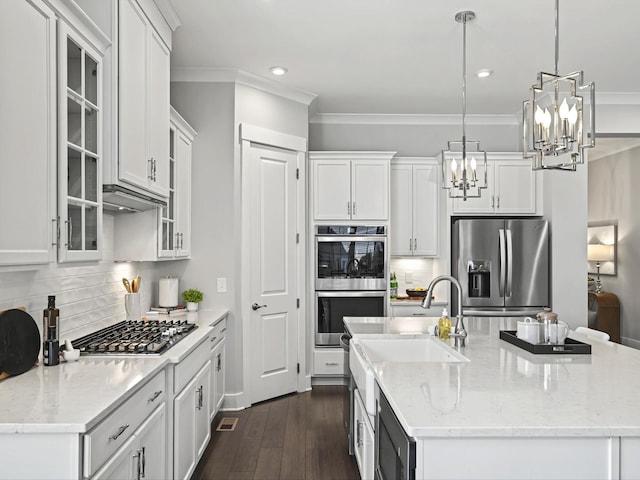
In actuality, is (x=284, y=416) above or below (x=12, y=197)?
below

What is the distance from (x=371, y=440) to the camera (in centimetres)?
235

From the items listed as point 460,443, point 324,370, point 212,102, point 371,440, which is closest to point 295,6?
point 212,102

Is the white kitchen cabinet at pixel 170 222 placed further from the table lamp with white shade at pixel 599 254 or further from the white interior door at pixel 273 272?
the table lamp with white shade at pixel 599 254

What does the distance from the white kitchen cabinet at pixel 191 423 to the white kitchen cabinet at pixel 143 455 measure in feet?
0.44

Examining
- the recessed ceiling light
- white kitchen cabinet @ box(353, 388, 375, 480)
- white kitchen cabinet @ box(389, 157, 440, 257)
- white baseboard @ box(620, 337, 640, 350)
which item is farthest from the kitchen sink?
white baseboard @ box(620, 337, 640, 350)

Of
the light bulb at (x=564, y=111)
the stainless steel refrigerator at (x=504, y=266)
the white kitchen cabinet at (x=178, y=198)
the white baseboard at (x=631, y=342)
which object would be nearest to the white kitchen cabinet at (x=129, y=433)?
the white kitchen cabinet at (x=178, y=198)

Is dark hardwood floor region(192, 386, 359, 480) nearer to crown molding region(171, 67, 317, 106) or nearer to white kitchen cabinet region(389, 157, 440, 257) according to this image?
white kitchen cabinet region(389, 157, 440, 257)

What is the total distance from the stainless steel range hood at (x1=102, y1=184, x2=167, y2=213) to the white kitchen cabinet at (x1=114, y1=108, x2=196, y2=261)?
139mm

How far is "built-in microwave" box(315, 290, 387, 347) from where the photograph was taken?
529 centimetres

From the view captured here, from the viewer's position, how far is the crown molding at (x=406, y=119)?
591 centimetres

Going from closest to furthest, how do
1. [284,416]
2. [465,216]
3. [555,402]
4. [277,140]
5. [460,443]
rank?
[460,443]
[555,402]
[284,416]
[277,140]
[465,216]

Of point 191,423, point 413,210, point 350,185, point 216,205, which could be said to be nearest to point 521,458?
point 191,423

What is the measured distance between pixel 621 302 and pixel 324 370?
488 centimetres

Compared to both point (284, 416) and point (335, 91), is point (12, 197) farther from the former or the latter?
point (335, 91)
